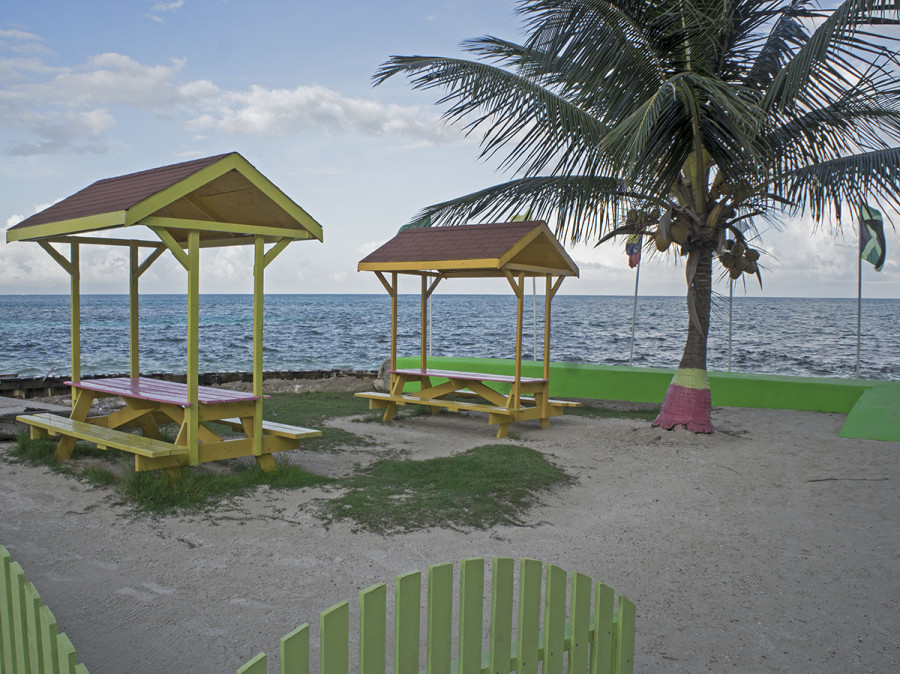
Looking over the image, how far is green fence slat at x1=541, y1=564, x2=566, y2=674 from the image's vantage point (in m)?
2.21

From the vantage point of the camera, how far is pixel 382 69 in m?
8.53

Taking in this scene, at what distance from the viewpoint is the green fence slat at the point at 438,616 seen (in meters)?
1.93

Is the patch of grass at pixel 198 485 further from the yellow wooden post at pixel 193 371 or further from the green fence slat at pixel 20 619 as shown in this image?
the green fence slat at pixel 20 619

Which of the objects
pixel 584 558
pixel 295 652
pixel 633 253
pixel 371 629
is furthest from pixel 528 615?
pixel 633 253

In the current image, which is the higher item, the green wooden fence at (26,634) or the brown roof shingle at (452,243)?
the brown roof shingle at (452,243)

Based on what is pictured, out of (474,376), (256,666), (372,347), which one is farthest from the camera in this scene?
(372,347)

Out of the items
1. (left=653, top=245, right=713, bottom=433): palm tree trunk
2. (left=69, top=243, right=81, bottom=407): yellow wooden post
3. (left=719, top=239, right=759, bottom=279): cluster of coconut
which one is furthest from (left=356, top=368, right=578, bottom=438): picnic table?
(left=69, top=243, right=81, bottom=407): yellow wooden post

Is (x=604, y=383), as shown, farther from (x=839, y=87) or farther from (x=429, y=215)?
(x=839, y=87)

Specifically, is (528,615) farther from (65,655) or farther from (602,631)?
(65,655)

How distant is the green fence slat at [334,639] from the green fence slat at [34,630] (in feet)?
2.83

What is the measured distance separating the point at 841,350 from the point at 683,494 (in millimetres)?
39972

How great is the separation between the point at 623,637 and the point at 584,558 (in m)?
1.97


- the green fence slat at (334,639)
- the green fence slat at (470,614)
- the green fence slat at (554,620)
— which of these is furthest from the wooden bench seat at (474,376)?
the green fence slat at (334,639)

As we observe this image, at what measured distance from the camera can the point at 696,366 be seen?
28.4 ft
